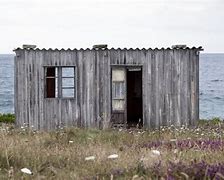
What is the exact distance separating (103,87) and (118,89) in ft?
2.18

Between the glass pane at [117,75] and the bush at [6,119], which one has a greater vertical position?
the glass pane at [117,75]

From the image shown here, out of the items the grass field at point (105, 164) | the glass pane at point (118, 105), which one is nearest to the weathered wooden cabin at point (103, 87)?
the glass pane at point (118, 105)

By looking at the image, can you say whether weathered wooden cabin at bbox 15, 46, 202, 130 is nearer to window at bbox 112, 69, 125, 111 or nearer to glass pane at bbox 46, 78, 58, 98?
window at bbox 112, 69, 125, 111

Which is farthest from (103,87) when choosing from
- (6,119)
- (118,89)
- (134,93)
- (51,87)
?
(6,119)

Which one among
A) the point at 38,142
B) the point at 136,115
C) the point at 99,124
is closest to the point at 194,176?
the point at 38,142

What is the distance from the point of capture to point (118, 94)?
22797mm

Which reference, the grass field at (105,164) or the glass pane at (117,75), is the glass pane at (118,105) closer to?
the glass pane at (117,75)

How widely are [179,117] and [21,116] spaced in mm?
6652

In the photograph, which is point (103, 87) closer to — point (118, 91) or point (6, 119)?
point (118, 91)

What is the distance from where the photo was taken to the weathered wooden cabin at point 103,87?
73.9 feet

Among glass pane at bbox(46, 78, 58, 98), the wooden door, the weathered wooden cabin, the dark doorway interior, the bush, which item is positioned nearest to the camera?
the weathered wooden cabin

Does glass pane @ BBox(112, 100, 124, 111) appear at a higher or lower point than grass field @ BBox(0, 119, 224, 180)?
higher

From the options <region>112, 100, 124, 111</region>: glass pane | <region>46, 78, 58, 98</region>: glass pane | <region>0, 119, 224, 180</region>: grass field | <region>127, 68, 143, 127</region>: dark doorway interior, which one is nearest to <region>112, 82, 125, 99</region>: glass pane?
<region>112, 100, 124, 111</region>: glass pane

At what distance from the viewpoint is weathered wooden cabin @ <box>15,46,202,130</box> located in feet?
73.9
